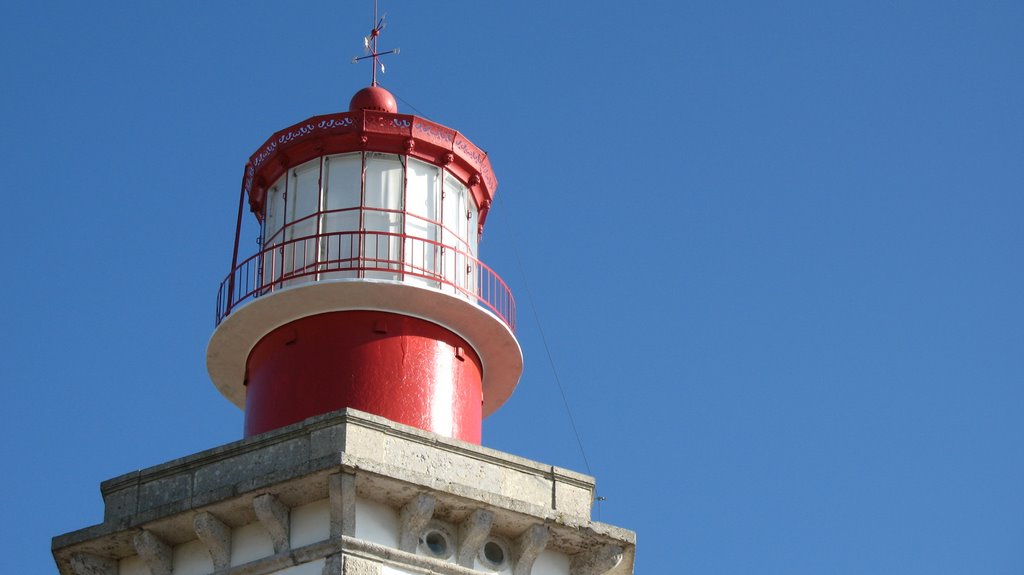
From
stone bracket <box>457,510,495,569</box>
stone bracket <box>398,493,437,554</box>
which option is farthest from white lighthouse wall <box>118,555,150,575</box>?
stone bracket <box>457,510,495,569</box>

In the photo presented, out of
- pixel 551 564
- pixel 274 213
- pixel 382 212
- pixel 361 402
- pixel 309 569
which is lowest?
pixel 309 569

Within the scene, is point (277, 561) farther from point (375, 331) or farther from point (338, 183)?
point (338, 183)

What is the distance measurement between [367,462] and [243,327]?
2.91 m

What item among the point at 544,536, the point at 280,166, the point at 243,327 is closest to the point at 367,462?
the point at 544,536

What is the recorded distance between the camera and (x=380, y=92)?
20.2 meters

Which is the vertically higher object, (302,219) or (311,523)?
(302,219)

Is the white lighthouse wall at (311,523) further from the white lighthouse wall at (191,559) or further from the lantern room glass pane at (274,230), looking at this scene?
the lantern room glass pane at (274,230)

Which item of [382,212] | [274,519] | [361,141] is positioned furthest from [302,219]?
[274,519]

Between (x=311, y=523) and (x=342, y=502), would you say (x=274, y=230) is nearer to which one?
(x=311, y=523)

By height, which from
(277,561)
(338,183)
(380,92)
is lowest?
(277,561)

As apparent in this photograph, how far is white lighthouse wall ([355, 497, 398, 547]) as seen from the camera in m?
16.5

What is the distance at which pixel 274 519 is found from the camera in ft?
54.1

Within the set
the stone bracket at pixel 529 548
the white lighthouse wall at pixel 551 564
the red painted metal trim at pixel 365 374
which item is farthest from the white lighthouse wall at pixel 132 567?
the white lighthouse wall at pixel 551 564

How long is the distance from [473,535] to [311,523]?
137cm
